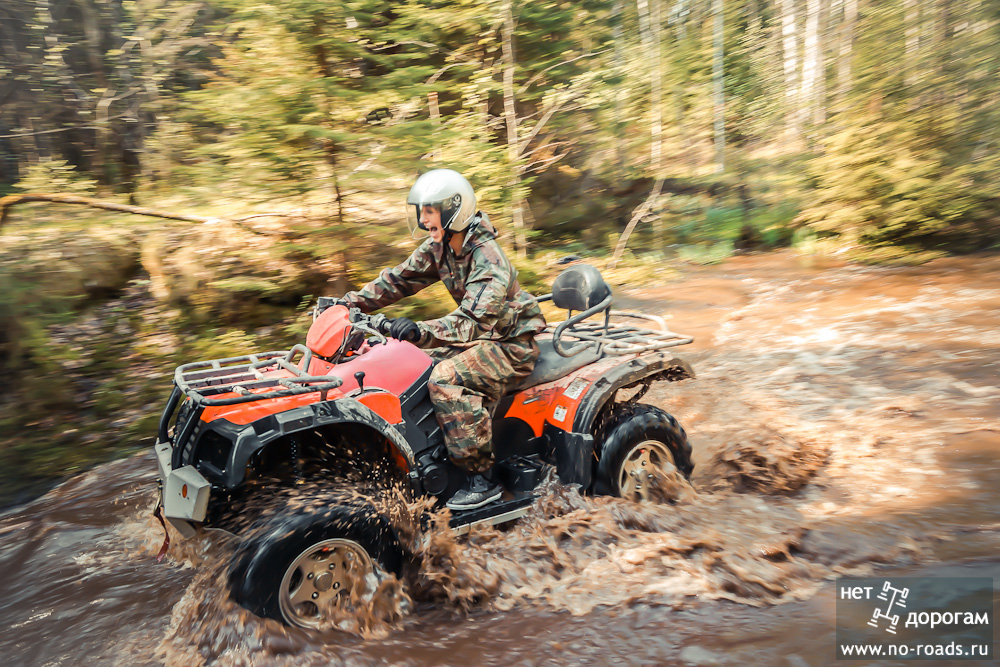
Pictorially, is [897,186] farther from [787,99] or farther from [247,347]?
[247,347]

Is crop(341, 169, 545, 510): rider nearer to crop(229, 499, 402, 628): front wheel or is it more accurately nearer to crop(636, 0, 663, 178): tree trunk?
crop(229, 499, 402, 628): front wheel

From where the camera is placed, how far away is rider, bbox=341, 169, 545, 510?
3.64 metres

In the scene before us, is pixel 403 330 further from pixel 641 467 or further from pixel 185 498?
pixel 641 467

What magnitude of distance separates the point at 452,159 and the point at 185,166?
3.33 m

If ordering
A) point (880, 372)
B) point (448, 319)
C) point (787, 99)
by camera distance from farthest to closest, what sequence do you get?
point (787, 99) → point (880, 372) → point (448, 319)

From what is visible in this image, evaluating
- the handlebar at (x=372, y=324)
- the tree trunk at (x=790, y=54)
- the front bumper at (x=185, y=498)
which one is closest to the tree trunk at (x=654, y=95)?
the tree trunk at (x=790, y=54)

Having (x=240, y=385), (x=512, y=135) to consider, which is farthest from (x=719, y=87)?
(x=240, y=385)

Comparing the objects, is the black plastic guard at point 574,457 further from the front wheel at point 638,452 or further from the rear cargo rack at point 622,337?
the rear cargo rack at point 622,337

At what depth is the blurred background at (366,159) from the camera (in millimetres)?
7285

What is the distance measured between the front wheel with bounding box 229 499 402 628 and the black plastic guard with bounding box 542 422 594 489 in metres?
1.21

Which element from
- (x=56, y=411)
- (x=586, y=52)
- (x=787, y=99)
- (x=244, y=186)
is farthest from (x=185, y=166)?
(x=787, y=99)

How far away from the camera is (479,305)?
3.63 meters

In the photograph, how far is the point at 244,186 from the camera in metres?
7.45

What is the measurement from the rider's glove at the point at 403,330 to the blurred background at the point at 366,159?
4.10 metres
